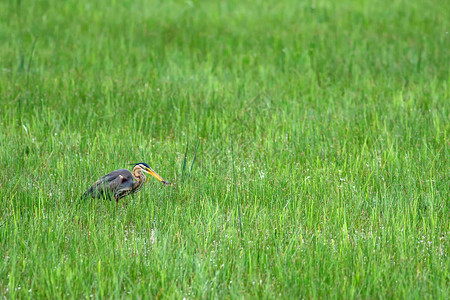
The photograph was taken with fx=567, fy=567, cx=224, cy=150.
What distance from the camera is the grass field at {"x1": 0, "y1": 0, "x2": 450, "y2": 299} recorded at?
3.64 m

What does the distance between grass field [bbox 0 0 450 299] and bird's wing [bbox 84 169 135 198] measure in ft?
0.29

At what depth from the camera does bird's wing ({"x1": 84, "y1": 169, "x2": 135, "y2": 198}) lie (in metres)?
4.59

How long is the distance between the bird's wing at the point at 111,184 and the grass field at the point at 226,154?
9 centimetres

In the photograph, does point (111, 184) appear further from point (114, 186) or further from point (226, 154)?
point (226, 154)

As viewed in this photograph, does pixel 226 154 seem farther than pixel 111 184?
Yes

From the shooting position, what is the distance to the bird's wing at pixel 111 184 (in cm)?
459

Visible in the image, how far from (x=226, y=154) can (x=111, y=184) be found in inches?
59.5

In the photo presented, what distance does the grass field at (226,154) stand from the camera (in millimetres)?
3639

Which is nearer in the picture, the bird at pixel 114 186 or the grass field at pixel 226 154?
the grass field at pixel 226 154

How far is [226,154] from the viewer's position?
5785 millimetres

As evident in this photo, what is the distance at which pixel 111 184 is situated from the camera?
462 cm

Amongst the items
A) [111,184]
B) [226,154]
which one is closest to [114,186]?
[111,184]

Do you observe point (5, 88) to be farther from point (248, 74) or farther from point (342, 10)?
point (342, 10)

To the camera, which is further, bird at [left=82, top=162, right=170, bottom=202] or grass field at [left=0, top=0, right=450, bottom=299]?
bird at [left=82, top=162, right=170, bottom=202]
